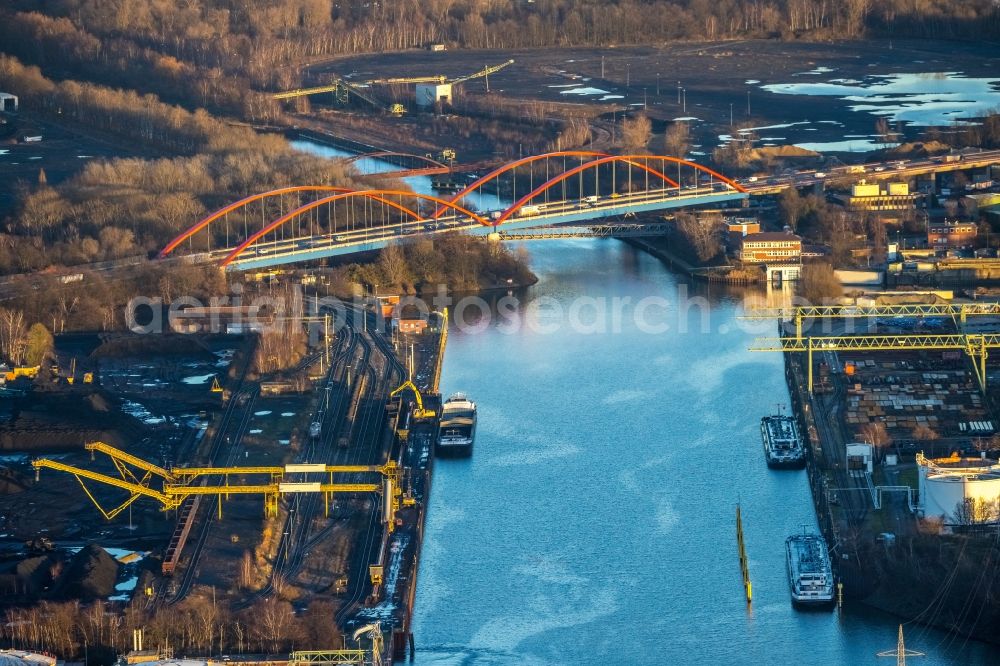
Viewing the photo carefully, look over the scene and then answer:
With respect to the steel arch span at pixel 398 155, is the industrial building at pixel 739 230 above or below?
above

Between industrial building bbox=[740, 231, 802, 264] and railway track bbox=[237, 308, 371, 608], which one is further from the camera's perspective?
industrial building bbox=[740, 231, 802, 264]

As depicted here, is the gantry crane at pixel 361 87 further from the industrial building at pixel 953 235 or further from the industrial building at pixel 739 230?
the industrial building at pixel 953 235

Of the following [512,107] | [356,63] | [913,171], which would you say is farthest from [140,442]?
[356,63]

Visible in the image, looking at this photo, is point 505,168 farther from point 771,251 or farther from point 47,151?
point 47,151

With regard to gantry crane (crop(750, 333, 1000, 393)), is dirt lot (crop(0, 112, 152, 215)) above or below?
below

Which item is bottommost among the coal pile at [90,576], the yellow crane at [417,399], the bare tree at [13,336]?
the yellow crane at [417,399]

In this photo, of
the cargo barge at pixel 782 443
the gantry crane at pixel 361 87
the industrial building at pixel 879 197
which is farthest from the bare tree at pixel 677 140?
the cargo barge at pixel 782 443

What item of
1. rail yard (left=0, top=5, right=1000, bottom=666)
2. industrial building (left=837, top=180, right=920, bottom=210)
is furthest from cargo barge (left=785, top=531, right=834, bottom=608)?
industrial building (left=837, top=180, right=920, bottom=210)

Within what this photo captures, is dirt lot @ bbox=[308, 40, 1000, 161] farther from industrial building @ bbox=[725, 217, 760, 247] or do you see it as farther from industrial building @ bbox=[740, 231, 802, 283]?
industrial building @ bbox=[740, 231, 802, 283]

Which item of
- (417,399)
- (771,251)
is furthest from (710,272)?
(417,399)
